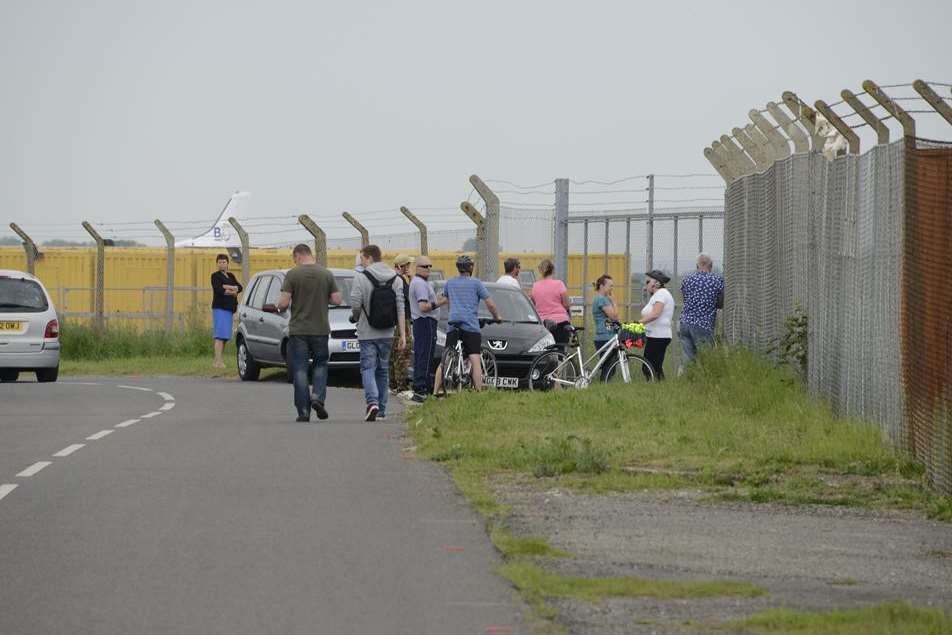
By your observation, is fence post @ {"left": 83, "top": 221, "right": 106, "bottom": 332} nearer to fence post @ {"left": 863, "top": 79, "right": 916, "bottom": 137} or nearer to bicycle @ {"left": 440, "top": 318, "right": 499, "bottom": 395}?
bicycle @ {"left": 440, "top": 318, "right": 499, "bottom": 395}

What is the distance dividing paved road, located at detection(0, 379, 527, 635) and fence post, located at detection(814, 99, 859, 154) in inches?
177

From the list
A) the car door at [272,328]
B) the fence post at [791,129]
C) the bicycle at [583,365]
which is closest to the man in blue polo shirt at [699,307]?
the bicycle at [583,365]

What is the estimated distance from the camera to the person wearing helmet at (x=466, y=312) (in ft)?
69.1

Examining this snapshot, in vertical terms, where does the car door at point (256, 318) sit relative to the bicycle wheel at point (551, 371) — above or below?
above

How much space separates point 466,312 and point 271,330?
6725mm

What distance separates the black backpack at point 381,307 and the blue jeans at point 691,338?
4.50 m

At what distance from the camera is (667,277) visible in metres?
23.0

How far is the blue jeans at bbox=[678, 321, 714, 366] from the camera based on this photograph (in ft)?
72.3

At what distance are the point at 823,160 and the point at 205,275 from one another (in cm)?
3552

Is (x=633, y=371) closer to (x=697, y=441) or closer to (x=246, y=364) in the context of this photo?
(x=246, y=364)

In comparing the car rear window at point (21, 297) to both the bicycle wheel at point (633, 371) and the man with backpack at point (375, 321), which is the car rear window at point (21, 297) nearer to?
the bicycle wheel at point (633, 371)

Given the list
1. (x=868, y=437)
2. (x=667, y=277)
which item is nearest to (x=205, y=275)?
(x=667, y=277)

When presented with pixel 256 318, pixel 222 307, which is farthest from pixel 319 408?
pixel 222 307

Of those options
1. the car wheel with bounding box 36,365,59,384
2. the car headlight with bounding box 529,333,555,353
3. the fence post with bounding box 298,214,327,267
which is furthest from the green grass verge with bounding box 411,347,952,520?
the fence post with bounding box 298,214,327,267
